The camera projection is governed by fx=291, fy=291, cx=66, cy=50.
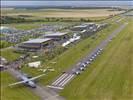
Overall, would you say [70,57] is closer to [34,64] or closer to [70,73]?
[34,64]

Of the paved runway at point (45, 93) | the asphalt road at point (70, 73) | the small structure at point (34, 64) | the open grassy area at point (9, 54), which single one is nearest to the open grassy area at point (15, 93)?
the paved runway at point (45, 93)

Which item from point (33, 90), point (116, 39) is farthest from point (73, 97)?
point (116, 39)

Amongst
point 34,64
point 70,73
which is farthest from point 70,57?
point 70,73

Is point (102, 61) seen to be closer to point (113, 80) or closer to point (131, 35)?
point (113, 80)

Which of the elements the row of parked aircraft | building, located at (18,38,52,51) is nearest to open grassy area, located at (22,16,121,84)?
the row of parked aircraft

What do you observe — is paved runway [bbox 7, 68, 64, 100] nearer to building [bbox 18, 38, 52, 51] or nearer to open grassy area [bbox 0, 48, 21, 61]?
open grassy area [bbox 0, 48, 21, 61]

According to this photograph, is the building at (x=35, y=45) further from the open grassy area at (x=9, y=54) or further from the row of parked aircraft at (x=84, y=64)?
the row of parked aircraft at (x=84, y=64)
